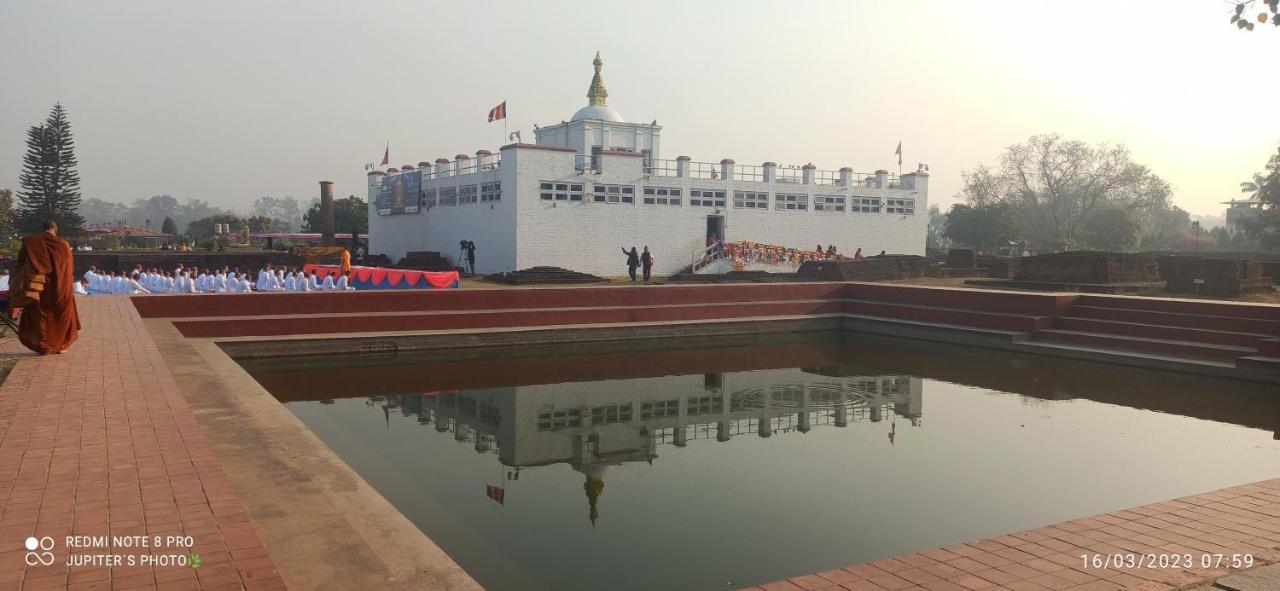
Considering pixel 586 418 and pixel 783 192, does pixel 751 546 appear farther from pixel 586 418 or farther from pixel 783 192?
pixel 783 192

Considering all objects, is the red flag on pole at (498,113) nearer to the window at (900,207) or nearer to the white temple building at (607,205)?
the white temple building at (607,205)

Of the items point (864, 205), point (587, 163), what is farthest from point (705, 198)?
point (864, 205)

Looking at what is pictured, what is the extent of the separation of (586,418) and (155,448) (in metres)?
5.34

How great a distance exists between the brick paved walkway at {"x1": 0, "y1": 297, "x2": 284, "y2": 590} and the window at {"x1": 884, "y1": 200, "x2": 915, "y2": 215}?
32.6 m

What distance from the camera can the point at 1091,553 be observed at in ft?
15.2

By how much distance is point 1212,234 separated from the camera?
8038 centimetres

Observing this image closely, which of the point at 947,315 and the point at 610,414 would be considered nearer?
the point at 610,414

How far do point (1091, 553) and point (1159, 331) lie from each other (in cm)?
1154

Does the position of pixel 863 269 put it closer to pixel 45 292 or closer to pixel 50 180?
pixel 45 292

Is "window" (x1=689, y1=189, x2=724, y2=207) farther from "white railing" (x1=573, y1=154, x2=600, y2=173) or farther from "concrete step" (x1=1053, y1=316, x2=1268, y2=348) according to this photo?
"concrete step" (x1=1053, y1=316, x2=1268, y2=348)

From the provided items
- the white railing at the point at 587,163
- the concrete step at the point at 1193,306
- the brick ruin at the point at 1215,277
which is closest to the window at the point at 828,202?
the white railing at the point at 587,163

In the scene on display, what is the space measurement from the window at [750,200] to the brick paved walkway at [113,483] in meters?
26.2

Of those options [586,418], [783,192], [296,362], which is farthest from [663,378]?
A: [783,192]

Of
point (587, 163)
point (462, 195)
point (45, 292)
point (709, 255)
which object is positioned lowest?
point (45, 292)
